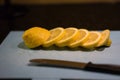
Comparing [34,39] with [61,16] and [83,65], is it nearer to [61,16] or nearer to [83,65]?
[83,65]

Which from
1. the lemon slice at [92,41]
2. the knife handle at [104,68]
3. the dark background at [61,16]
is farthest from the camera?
the dark background at [61,16]

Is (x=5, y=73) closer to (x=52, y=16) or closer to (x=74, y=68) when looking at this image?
(x=74, y=68)

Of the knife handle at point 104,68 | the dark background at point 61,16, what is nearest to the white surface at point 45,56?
the knife handle at point 104,68

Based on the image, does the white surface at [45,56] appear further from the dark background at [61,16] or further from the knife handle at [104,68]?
the dark background at [61,16]

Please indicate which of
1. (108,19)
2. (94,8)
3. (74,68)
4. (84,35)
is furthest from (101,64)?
(94,8)

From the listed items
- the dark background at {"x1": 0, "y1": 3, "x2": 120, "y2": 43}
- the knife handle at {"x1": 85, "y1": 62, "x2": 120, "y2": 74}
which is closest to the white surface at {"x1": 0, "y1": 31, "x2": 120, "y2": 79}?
the knife handle at {"x1": 85, "y1": 62, "x2": 120, "y2": 74}

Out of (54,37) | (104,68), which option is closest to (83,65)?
(104,68)

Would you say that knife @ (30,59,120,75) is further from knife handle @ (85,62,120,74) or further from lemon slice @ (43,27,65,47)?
lemon slice @ (43,27,65,47)
